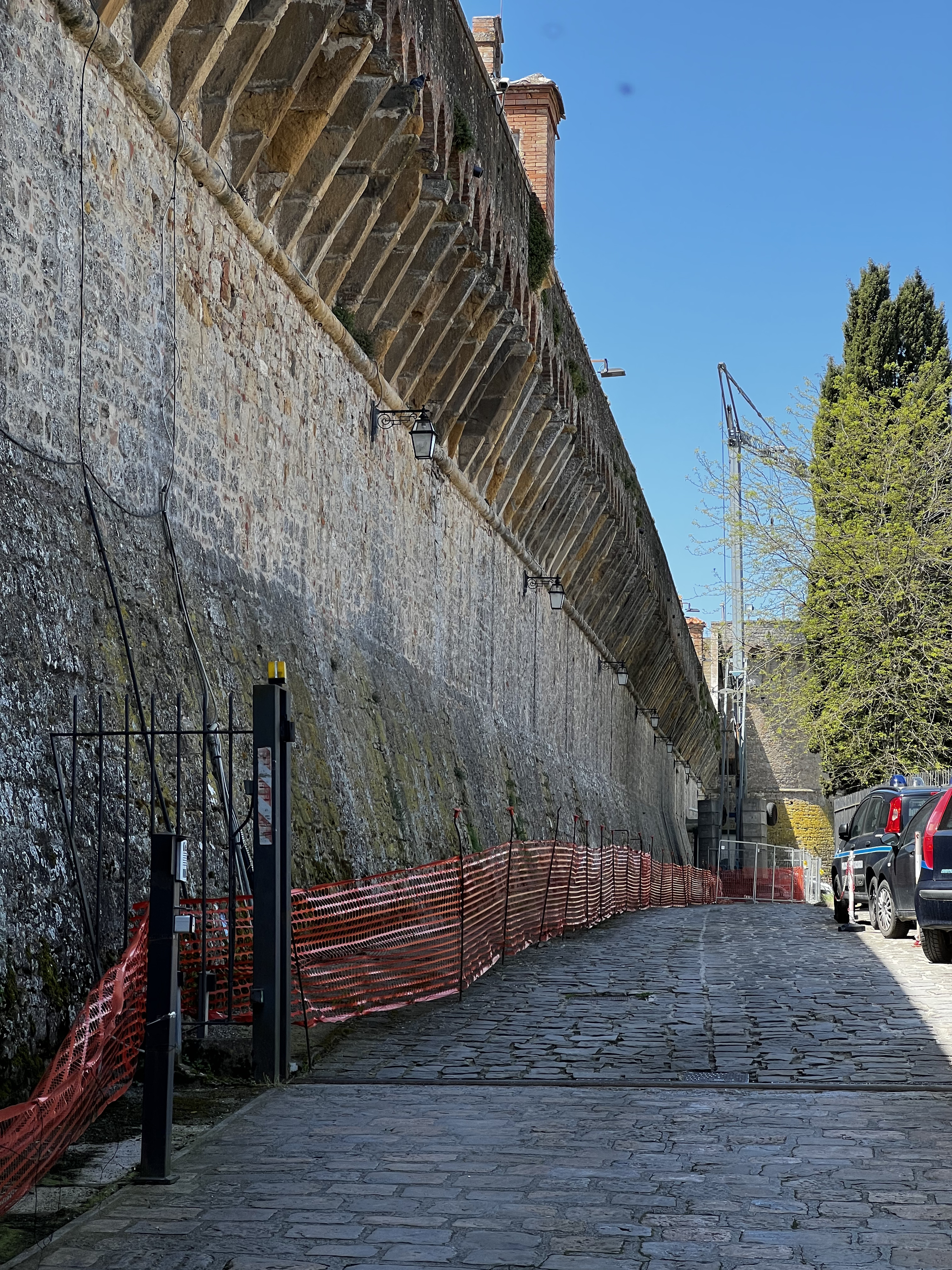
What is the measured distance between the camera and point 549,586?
24.4m

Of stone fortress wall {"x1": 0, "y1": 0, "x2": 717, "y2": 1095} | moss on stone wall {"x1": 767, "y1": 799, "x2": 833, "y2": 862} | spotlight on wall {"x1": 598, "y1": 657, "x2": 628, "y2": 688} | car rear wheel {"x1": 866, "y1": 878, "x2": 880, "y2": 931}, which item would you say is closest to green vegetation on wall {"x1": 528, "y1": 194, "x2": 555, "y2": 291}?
stone fortress wall {"x1": 0, "y1": 0, "x2": 717, "y2": 1095}

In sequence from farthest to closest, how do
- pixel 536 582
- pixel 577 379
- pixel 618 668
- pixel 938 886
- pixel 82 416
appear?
pixel 618 668 < pixel 536 582 < pixel 577 379 < pixel 938 886 < pixel 82 416

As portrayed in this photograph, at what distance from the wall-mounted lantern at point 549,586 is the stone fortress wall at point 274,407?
1.47m

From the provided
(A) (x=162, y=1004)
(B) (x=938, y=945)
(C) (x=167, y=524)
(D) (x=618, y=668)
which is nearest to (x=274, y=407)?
(C) (x=167, y=524)

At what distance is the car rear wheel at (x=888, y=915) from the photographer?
14133mm

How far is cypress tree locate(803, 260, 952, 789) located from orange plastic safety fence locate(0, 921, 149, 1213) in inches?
1001

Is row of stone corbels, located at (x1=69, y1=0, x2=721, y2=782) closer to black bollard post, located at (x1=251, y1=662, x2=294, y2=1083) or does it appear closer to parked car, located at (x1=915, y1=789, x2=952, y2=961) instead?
black bollard post, located at (x1=251, y1=662, x2=294, y2=1083)

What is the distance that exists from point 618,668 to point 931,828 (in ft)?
70.7

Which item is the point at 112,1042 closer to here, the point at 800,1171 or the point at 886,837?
the point at 800,1171

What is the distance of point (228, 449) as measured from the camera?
9984 mm

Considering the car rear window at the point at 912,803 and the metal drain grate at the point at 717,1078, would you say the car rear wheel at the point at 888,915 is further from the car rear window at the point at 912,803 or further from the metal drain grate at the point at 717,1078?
the metal drain grate at the point at 717,1078

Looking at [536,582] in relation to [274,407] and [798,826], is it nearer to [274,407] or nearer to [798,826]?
[274,407]

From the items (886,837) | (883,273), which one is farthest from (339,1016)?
(883,273)

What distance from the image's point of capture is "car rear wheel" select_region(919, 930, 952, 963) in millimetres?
11461
